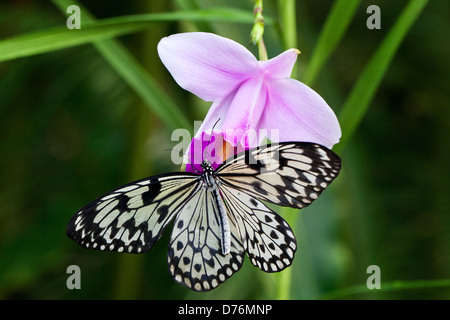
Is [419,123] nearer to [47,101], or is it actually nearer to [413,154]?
[413,154]

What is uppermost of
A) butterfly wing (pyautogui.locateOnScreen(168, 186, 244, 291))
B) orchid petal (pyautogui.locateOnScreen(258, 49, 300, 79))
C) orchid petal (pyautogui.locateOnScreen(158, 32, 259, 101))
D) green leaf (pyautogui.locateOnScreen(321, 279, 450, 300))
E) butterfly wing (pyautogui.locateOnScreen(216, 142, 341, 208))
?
orchid petal (pyautogui.locateOnScreen(158, 32, 259, 101))

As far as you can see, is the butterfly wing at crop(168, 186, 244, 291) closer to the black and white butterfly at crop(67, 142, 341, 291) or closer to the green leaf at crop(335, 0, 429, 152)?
the black and white butterfly at crop(67, 142, 341, 291)

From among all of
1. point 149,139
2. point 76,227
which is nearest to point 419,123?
point 149,139

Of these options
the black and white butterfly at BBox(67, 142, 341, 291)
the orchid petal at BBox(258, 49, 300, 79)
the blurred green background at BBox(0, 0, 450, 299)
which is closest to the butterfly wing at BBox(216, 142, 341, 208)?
the black and white butterfly at BBox(67, 142, 341, 291)

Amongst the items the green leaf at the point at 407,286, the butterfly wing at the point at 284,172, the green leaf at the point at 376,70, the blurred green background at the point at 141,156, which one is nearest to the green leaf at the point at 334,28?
the green leaf at the point at 376,70

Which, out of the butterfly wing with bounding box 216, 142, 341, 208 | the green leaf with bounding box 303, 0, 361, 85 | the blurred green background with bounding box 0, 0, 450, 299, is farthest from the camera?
the blurred green background with bounding box 0, 0, 450, 299

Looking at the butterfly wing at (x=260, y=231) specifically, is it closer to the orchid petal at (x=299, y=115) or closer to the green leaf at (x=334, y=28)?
the orchid petal at (x=299, y=115)

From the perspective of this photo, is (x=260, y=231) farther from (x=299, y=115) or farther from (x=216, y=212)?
(x=299, y=115)
